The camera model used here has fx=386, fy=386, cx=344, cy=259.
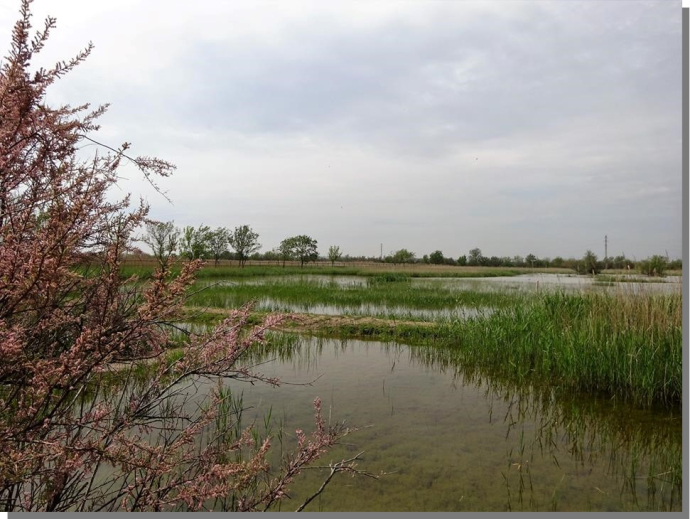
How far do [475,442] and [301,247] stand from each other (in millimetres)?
64166

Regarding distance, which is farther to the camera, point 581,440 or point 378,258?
point 378,258

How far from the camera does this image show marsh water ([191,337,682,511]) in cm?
387

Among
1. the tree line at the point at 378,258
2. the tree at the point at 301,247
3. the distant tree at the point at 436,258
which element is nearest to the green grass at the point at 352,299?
the tree line at the point at 378,258

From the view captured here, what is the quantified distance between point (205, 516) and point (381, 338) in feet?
33.6

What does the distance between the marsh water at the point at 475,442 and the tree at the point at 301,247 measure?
6003 centimetres

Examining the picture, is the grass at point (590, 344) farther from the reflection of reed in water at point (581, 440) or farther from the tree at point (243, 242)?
the tree at point (243, 242)

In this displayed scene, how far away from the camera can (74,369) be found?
1.54m

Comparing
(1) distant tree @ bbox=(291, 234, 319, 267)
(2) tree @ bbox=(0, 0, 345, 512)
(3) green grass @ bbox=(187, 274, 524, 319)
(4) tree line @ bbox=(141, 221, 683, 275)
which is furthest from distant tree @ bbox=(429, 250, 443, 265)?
(2) tree @ bbox=(0, 0, 345, 512)

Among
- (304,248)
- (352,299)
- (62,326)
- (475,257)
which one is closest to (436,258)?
(475,257)

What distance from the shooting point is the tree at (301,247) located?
67.8 meters

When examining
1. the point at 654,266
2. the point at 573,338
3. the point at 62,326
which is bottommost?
the point at 573,338

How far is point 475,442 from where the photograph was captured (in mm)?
5066

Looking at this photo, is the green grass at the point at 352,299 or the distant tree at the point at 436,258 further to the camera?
the distant tree at the point at 436,258

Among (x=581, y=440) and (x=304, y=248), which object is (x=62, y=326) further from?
(x=304, y=248)
